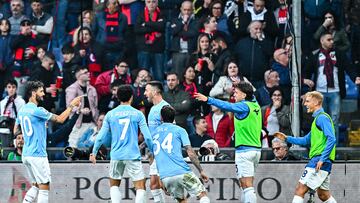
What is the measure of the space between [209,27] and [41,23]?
3.23m

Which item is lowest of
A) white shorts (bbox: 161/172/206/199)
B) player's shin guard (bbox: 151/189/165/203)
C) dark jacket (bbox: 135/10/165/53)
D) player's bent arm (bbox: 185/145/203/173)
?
player's shin guard (bbox: 151/189/165/203)

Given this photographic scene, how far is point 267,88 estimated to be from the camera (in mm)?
23297

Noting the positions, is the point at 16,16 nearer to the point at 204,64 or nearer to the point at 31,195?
the point at 204,64

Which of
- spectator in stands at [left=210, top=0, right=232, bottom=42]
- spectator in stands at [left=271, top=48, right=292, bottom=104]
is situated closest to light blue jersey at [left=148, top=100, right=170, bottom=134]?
spectator in stands at [left=271, top=48, right=292, bottom=104]

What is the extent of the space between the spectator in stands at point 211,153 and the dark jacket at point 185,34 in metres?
3.02

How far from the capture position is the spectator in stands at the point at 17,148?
21016 millimetres

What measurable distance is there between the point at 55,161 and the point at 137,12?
4299mm

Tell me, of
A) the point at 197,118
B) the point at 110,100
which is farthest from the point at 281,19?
the point at 110,100

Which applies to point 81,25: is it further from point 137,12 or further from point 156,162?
point 156,162

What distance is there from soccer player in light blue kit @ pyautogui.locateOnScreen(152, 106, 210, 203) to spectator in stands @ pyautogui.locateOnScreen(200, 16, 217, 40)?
5.52 m

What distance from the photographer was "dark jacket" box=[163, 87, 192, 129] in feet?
75.0

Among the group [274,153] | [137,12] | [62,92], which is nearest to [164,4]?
[137,12]

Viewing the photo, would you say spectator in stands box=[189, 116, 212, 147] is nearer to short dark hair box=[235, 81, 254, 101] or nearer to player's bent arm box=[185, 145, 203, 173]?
short dark hair box=[235, 81, 254, 101]

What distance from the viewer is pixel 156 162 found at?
60.2 ft
